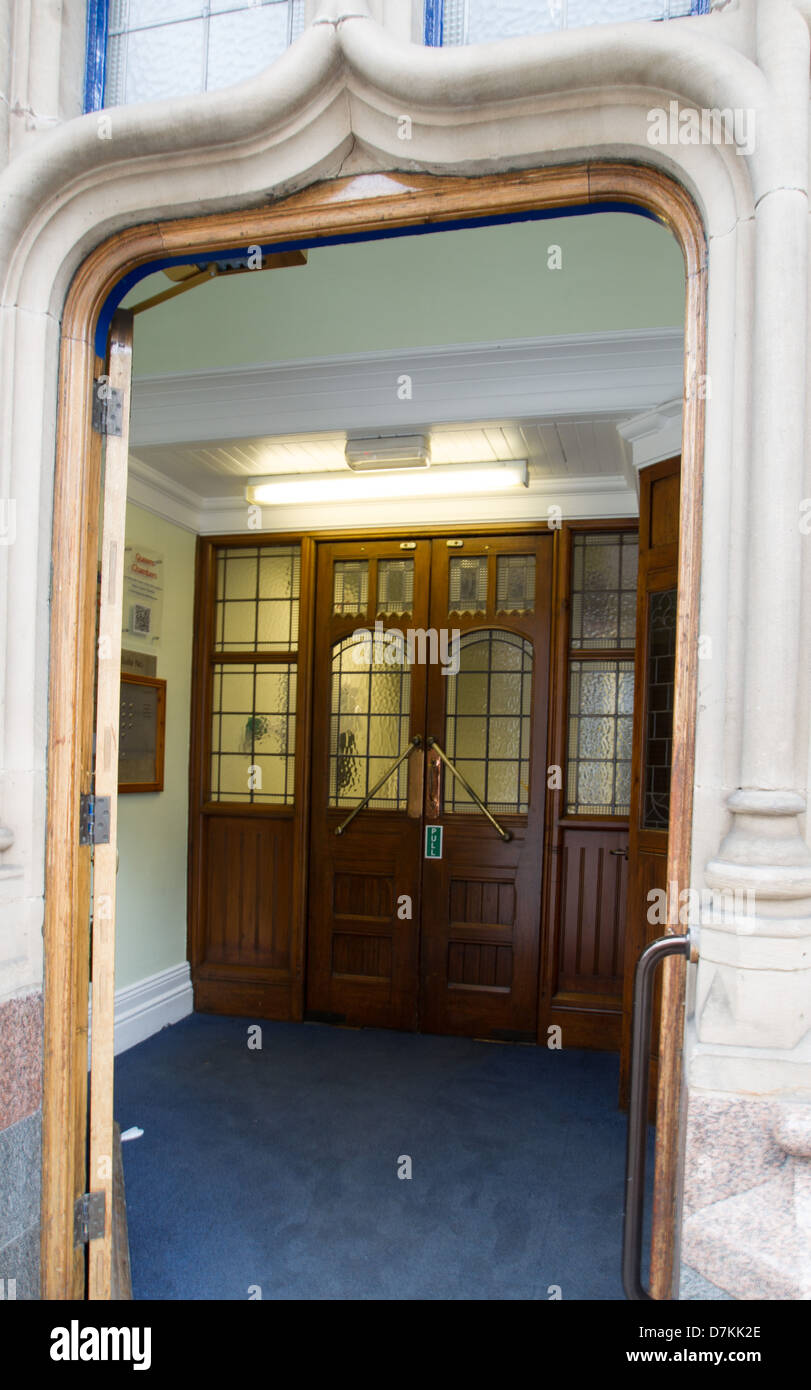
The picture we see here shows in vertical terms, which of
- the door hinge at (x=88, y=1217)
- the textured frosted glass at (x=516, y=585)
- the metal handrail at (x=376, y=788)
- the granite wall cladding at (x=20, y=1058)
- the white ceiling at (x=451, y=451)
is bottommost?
the door hinge at (x=88, y=1217)

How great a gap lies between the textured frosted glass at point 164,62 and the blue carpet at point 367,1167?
2.85 metres

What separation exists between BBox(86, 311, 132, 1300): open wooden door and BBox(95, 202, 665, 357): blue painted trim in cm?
4

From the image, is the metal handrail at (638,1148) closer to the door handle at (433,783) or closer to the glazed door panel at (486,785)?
the glazed door panel at (486,785)

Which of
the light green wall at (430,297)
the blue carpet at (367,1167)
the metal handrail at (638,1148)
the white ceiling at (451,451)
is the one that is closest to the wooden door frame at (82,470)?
the blue carpet at (367,1167)

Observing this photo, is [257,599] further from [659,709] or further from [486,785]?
[659,709]

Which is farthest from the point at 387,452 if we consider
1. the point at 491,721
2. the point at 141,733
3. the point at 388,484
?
the point at 141,733

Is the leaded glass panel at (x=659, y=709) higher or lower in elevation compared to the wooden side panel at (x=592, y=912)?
higher

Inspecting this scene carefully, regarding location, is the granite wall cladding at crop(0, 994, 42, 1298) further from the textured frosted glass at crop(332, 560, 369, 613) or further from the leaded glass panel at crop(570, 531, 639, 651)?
the leaded glass panel at crop(570, 531, 639, 651)

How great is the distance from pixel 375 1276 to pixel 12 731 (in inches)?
68.3

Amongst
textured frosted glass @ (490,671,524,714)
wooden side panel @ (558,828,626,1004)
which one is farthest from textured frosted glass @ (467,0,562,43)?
wooden side panel @ (558,828,626,1004)

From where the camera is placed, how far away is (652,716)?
3.47 meters

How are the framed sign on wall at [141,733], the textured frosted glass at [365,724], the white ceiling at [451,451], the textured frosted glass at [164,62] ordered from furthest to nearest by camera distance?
1. the textured frosted glass at [365,724]
2. the framed sign on wall at [141,733]
3. the white ceiling at [451,451]
4. the textured frosted glass at [164,62]

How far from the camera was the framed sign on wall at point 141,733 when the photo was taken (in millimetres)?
4129

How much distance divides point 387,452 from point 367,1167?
2619 millimetres
